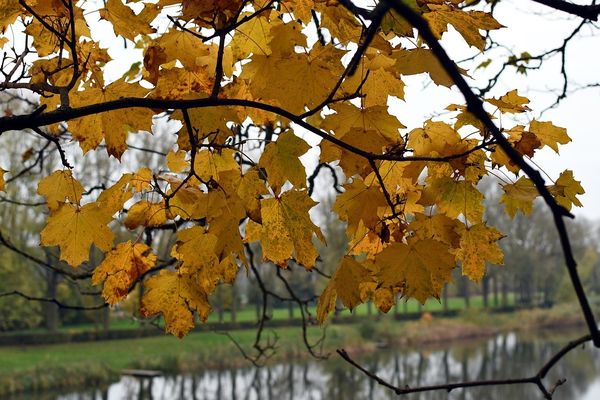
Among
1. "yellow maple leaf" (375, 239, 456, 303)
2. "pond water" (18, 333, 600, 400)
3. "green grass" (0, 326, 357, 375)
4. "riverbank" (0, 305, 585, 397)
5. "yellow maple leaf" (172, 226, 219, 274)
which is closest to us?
"yellow maple leaf" (375, 239, 456, 303)

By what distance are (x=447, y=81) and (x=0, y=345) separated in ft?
48.1

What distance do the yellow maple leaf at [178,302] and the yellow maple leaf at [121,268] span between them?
0.06 meters

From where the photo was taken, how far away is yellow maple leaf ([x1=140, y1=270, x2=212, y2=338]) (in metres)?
0.87

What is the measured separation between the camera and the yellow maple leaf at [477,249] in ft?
2.81

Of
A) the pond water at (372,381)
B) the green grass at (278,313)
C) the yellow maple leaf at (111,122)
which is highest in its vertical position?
the yellow maple leaf at (111,122)

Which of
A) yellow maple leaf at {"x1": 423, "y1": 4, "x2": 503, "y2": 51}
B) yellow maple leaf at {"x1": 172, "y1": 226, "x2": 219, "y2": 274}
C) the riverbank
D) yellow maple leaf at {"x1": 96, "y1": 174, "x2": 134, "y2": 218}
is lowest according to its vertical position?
the riverbank

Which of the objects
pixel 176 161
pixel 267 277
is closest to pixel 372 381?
pixel 267 277

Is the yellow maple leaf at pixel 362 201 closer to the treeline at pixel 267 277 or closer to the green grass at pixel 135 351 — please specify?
the treeline at pixel 267 277

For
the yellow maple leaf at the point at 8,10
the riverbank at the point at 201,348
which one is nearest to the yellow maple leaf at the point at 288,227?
the yellow maple leaf at the point at 8,10

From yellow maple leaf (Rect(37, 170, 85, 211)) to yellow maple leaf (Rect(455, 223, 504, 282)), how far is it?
56 cm

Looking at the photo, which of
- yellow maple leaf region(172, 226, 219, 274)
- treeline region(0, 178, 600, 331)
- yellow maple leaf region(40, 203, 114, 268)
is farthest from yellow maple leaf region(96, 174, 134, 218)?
treeline region(0, 178, 600, 331)

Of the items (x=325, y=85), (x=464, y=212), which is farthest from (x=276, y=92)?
(x=464, y=212)

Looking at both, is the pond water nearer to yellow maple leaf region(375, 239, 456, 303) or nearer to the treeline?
the treeline

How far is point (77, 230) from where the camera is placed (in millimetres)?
871
